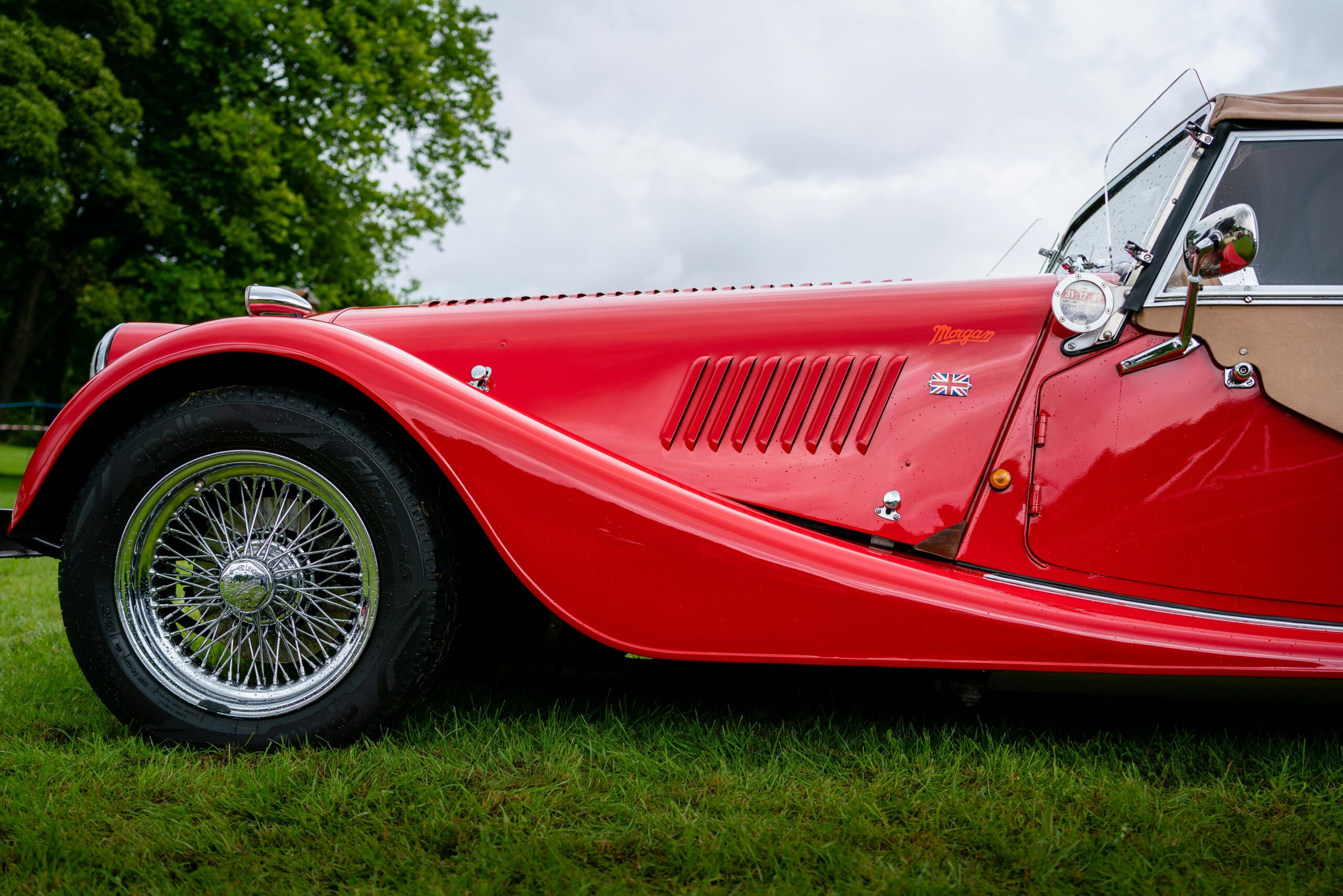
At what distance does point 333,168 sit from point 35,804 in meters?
13.8

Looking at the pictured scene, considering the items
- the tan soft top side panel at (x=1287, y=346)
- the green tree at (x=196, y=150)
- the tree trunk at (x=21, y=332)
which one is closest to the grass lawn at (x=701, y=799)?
the tan soft top side panel at (x=1287, y=346)

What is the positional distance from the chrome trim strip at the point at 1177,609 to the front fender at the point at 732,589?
0.06ft

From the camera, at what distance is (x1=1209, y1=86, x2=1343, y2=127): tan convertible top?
2385 mm

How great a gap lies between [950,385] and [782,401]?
1.57 feet

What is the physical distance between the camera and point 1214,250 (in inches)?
81.2

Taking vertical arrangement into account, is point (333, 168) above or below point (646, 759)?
above

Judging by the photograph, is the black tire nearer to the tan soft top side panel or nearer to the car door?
the car door

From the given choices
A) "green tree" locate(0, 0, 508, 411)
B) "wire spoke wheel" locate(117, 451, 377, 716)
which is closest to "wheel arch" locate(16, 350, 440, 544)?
"wire spoke wheel" locate(117, 451, 377, 716)

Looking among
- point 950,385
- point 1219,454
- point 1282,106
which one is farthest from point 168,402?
point 1282,106

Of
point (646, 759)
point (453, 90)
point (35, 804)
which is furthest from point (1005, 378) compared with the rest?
point (453, 90)

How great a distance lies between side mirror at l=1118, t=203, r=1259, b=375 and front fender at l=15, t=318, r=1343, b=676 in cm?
75

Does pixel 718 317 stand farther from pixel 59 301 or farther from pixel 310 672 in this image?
pixel 59 301

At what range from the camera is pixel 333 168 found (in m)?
14.0

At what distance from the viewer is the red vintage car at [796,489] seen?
2109 mm
